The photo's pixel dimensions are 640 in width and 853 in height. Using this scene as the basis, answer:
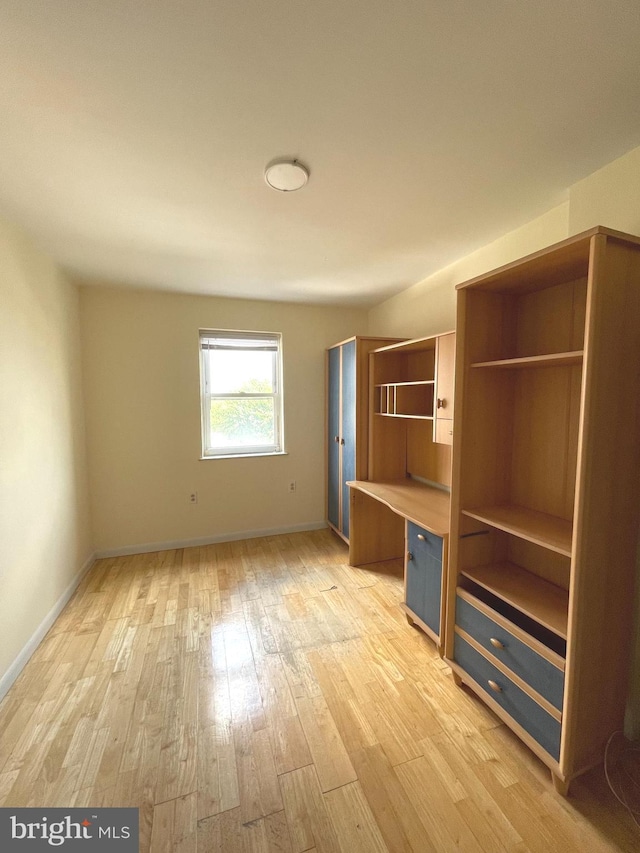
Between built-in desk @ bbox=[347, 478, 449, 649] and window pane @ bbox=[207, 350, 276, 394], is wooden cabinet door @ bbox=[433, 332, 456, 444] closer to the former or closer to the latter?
built-in desk @ bbox=[347, 478, 449, 649]

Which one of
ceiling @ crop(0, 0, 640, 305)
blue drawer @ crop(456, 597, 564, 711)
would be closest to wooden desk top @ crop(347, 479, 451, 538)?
blue drawer @ crop(456, 597, 564, 711)

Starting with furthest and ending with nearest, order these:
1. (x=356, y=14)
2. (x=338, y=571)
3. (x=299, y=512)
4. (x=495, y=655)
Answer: (x=299, y=512)
(x=338, y=571)
(x=495, y=655)
(x=356, y=14)

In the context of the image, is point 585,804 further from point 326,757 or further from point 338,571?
point 338,571

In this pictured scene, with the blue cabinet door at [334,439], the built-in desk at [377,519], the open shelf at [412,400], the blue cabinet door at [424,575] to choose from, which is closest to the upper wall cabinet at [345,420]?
the blue cabinet door at [334,439]

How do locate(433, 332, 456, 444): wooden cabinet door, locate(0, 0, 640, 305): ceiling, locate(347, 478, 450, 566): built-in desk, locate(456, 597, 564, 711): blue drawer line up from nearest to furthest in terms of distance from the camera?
locate(0, 0, 640, 305): ceiling
locate(456, 597, 564, 711): blue drawer
locate(433, 332, 456, 444): wooden cabinet door
locate(347, 478, 450, 566): built-in desk

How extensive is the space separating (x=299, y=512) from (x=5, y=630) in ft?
8.21

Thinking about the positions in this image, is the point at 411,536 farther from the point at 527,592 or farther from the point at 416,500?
the point at 527,592

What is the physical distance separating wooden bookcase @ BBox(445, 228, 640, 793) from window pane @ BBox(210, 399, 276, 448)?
2.41m

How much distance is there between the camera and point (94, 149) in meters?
1.35

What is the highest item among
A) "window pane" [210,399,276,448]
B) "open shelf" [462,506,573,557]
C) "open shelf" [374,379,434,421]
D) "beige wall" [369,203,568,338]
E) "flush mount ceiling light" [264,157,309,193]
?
"flush mount ceiling light" [264,157,309,193]

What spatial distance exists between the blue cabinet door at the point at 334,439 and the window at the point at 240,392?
1.83ft

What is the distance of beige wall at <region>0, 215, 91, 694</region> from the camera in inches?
71.7

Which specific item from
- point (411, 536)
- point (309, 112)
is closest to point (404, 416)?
point (411, 536)

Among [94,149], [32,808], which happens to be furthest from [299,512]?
[94,149]
